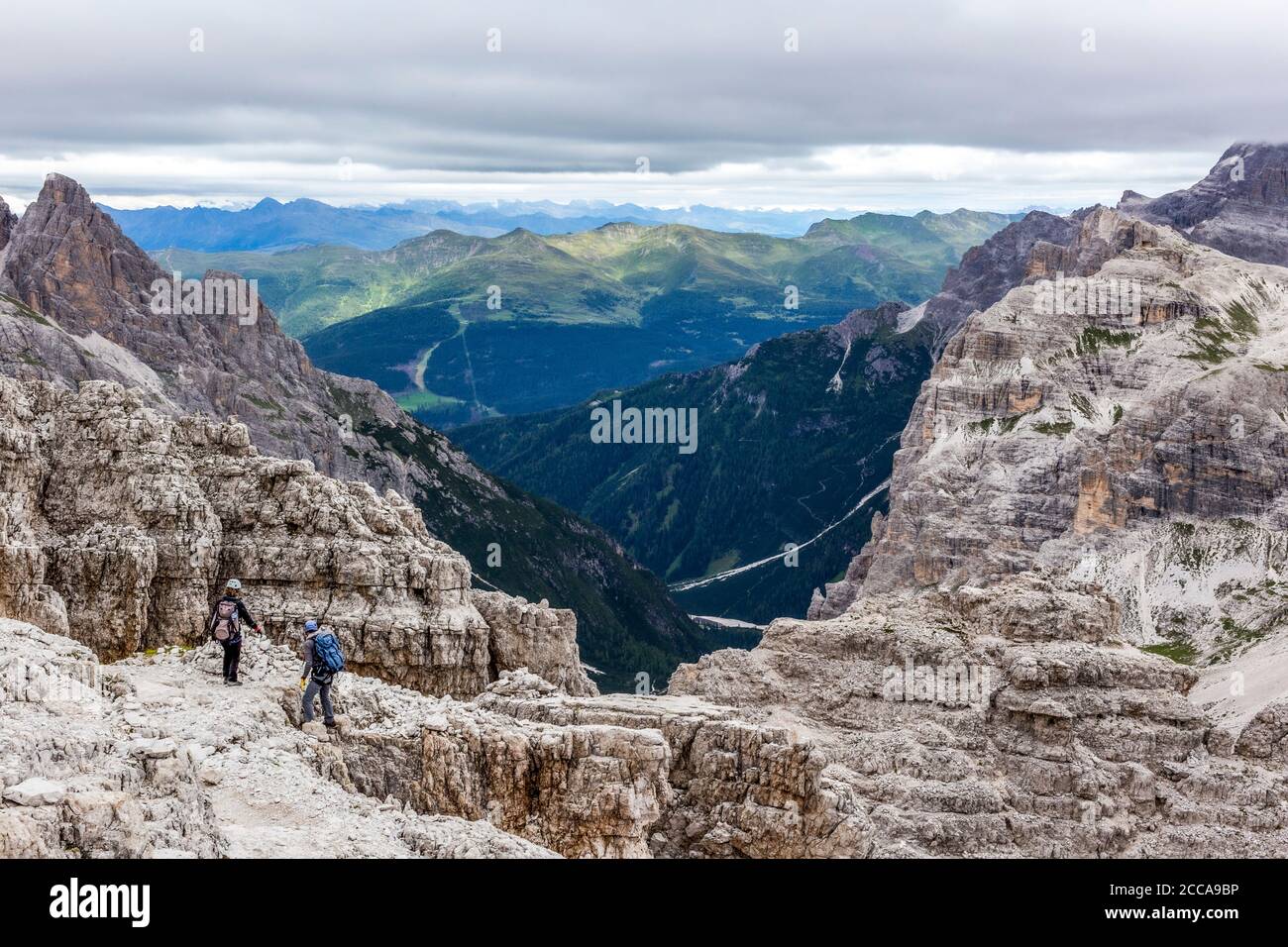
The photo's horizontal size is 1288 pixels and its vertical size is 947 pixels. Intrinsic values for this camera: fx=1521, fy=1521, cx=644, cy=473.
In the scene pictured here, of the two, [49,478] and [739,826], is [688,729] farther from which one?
[49,478]

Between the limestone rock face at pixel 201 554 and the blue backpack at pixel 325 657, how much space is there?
37.9ft

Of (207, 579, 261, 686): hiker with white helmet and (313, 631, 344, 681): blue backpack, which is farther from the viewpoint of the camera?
(207, 579, 261, 686): hiker with white helmet

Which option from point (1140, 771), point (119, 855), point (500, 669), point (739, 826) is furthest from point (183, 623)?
point (1140, 771)

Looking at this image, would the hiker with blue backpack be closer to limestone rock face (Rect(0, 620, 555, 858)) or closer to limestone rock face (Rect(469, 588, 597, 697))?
limestone rock face (Rect(0, 620, 555, 858))

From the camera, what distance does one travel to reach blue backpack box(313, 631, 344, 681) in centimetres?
4600

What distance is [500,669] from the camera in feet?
207

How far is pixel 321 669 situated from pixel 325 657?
31.7 inches

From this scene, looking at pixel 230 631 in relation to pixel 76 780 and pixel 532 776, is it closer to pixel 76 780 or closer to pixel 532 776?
pixel 532 776

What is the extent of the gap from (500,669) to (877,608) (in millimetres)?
43765

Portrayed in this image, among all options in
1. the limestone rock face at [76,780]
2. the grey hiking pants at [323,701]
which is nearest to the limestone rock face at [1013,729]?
the grey hiking pants at [323,701]

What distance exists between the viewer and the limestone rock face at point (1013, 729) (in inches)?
2926

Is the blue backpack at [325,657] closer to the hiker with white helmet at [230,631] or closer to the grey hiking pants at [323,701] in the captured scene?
the grey hiking pants at [323,701]

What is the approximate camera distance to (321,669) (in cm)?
4684

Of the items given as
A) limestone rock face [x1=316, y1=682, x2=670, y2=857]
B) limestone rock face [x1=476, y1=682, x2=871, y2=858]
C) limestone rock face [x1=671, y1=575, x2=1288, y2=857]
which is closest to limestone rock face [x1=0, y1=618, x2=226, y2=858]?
limestone rock face [x1=316, y1=682, x2=670, y2=857]
